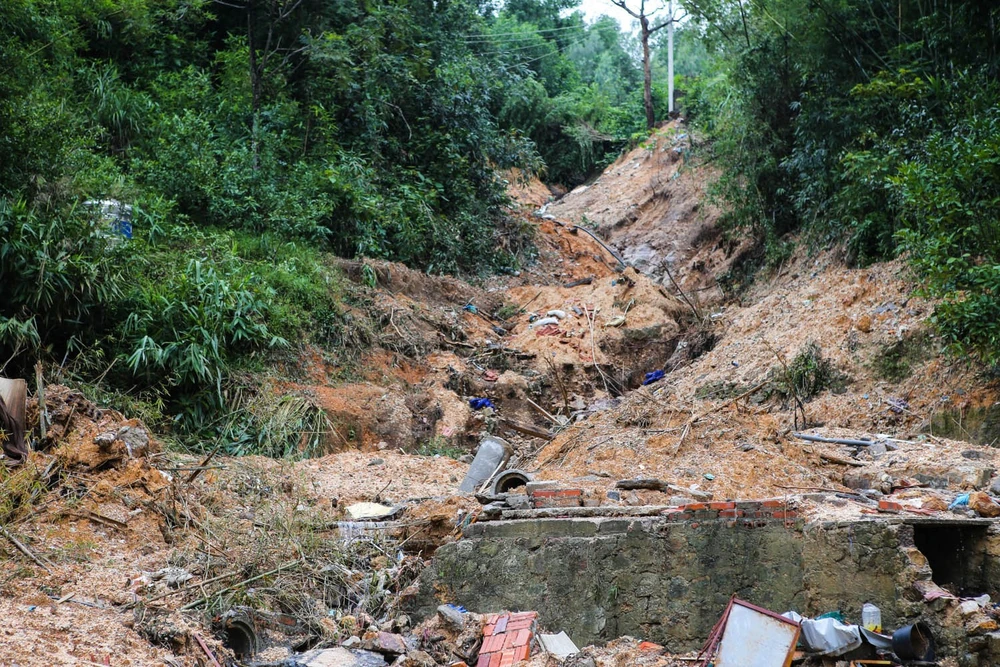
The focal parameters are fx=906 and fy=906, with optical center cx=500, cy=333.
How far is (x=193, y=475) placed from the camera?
648 centimetres

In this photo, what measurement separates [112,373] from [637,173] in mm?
12965

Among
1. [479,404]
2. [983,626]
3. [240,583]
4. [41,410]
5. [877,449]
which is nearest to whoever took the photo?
[983,626]

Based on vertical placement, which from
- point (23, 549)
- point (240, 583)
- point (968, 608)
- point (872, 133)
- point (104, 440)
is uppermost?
point (872, 133)

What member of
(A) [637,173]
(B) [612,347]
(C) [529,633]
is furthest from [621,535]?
(A) [637,173]

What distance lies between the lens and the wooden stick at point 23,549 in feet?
16.8

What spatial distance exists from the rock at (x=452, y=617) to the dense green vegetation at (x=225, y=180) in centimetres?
378

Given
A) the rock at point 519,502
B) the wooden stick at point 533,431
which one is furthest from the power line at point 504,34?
the rock at point 519,502

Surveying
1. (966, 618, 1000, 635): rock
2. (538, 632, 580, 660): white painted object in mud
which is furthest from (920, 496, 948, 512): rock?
(538, 632, 580, 660): white painted object in mud

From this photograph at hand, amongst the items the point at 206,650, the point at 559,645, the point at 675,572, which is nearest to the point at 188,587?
the point at 206,650

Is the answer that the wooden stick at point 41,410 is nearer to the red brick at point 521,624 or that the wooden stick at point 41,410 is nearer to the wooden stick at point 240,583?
the wooden stick at point 240,583

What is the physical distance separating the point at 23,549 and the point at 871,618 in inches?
181

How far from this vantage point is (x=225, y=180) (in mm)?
11805

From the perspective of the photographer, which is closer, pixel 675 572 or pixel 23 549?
pixel 675 572

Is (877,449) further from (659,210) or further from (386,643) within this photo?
(659,210)
